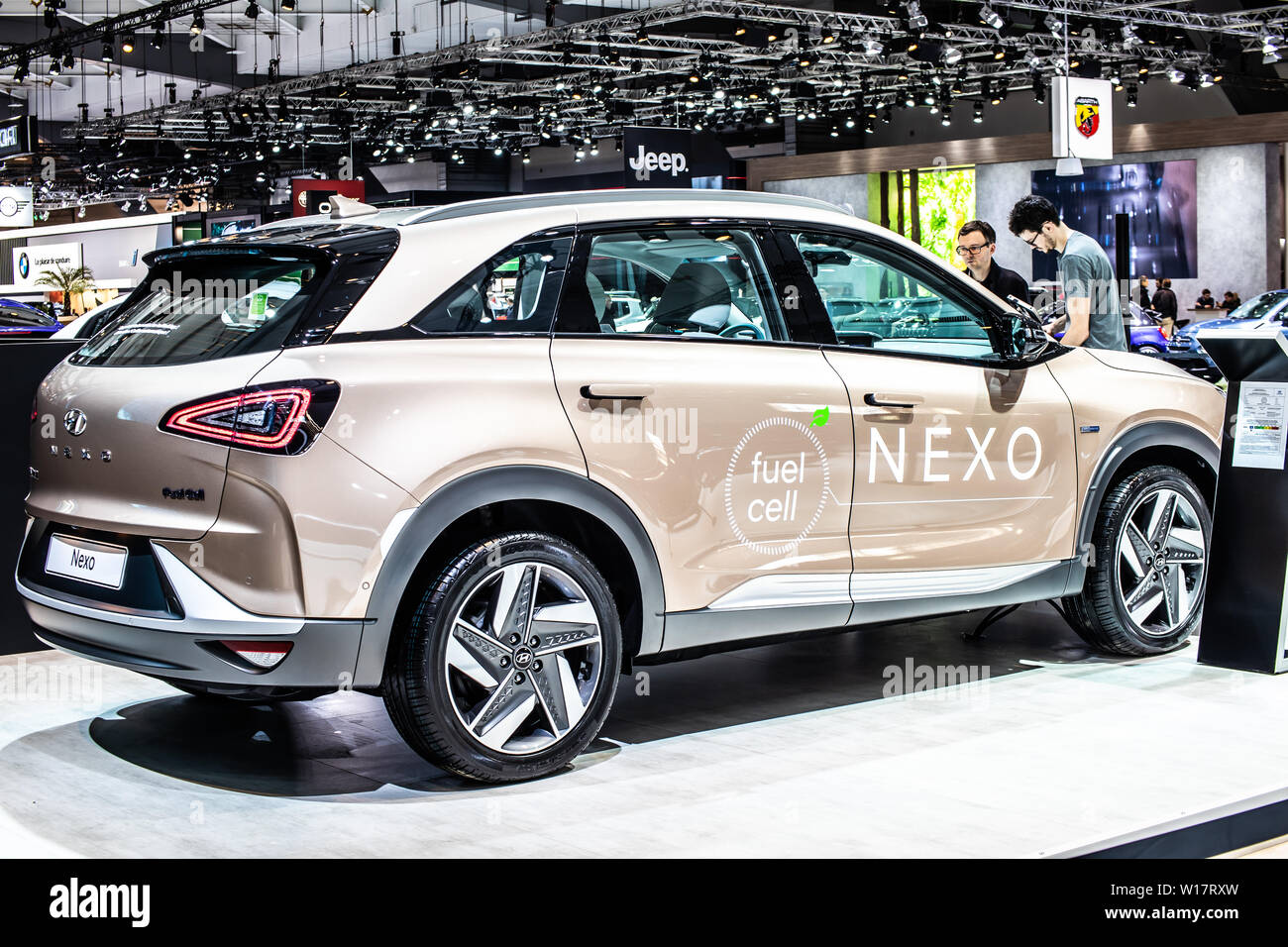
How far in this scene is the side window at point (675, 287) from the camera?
4227 millimetres

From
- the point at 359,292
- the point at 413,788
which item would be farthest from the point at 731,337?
the point at 413,788

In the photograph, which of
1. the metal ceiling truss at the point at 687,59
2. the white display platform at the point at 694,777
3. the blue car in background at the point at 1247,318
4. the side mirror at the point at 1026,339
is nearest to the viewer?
the white display platform at the point at 694,777

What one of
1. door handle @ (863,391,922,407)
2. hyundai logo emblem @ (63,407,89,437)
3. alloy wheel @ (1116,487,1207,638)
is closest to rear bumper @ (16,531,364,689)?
hyundai logo emblem @ (63,407,89,437)

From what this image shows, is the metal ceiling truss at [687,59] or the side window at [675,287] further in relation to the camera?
the metal ceiling truss at [687,59]

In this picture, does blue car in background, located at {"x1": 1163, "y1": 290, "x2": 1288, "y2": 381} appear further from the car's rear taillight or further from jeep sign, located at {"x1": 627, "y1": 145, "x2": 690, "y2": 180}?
the car's rear taillight

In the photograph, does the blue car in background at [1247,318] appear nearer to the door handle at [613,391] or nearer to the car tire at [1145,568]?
the car tire at [1145,568]

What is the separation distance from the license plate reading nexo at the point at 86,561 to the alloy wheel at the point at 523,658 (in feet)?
2.97

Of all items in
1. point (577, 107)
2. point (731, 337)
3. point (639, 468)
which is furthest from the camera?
point (577, 107)

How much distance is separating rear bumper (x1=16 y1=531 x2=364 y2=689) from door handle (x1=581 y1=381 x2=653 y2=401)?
90 cm

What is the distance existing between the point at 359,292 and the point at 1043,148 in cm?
2635

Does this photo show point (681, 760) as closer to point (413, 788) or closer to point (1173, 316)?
point (413, 788)

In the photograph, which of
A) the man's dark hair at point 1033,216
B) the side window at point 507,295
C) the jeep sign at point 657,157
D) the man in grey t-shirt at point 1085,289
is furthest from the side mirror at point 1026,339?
the jeep sign at point 657,157

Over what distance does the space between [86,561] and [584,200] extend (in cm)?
175

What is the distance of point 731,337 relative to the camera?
4.40m
